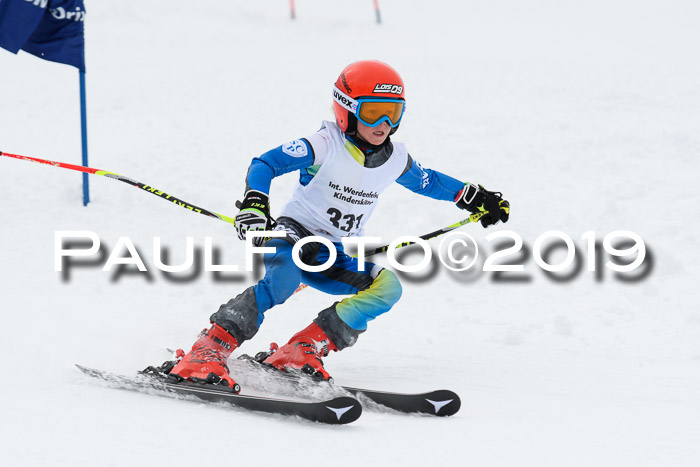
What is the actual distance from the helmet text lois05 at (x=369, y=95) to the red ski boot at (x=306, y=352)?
1.14m

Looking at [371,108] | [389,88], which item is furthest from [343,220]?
[389,88]

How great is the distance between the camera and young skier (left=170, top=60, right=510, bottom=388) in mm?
3875

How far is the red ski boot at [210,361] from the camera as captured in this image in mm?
3668

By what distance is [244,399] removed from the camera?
3451 millimetres

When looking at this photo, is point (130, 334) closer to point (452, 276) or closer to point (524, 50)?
point (452, 276)

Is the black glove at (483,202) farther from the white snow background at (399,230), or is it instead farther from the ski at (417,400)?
the ski at (417,400)

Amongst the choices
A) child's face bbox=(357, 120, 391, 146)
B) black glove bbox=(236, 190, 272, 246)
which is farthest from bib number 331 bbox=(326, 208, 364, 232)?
black glove bbox=(236, 190, 272, 246)

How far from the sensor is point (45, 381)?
353cm

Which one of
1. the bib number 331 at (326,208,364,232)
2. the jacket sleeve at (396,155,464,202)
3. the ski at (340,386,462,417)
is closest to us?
the ski at (340,386,462,417)

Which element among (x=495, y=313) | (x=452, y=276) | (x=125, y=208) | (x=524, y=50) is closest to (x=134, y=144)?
(x=125, y=208)

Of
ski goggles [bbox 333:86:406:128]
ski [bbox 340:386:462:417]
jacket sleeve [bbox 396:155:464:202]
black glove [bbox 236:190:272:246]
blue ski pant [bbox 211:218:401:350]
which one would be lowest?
ski [bbox 340:386:462:417]

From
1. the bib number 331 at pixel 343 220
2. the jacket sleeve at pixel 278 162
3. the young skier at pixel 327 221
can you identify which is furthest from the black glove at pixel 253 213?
the bib number 331 at pixel 343 220

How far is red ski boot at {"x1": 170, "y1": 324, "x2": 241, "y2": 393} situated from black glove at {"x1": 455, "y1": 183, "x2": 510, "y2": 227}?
1.75m

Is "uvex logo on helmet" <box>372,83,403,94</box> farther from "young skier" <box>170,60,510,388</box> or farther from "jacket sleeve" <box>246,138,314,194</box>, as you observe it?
"jacket sleeve" <box>246,138,314,194</box>
